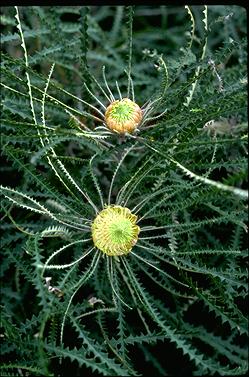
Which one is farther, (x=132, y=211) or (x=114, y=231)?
(x=132, y=211)

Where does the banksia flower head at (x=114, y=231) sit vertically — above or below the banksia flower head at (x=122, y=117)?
below

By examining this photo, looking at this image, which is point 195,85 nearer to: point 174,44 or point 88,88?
point 88,88

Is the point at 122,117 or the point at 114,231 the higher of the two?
the point at 122,117

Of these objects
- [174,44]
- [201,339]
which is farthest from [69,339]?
[174,44]
